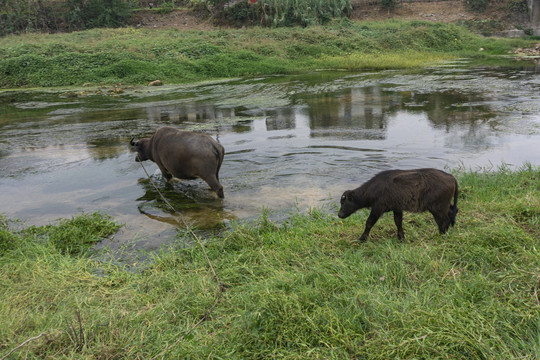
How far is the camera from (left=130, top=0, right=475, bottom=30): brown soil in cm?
3925

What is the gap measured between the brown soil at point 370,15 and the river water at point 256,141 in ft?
74.2

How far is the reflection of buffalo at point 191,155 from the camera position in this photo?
22.1 feet

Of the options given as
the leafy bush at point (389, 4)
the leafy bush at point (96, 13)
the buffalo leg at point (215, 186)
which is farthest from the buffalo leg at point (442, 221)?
the leafy bush at point (389, 4)

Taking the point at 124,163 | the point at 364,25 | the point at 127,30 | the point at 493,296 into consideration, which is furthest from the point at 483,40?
the point at 493,296

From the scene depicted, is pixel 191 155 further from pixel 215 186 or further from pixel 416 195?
pixel 416 195

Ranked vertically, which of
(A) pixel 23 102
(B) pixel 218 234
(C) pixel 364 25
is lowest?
(B) pixel 218 234

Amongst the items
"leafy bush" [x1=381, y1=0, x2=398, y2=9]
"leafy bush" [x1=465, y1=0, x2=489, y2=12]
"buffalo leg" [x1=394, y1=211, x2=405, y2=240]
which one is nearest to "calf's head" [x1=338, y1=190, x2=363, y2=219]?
"buffalo leg" [x1=394, y1=211, x2=405, y2=240]

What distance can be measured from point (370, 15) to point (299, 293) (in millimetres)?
42615

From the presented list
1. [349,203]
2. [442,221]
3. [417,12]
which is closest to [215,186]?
[349,203]

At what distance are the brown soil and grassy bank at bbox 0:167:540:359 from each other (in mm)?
36392

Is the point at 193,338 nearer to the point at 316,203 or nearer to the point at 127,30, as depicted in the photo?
the point at 316,203

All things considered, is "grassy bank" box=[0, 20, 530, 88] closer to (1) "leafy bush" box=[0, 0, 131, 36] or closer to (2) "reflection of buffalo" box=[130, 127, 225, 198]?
(1) "leafy bush" box=[0, 0, 131, 36]

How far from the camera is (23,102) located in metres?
18.1

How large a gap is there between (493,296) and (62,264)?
4157 mm
